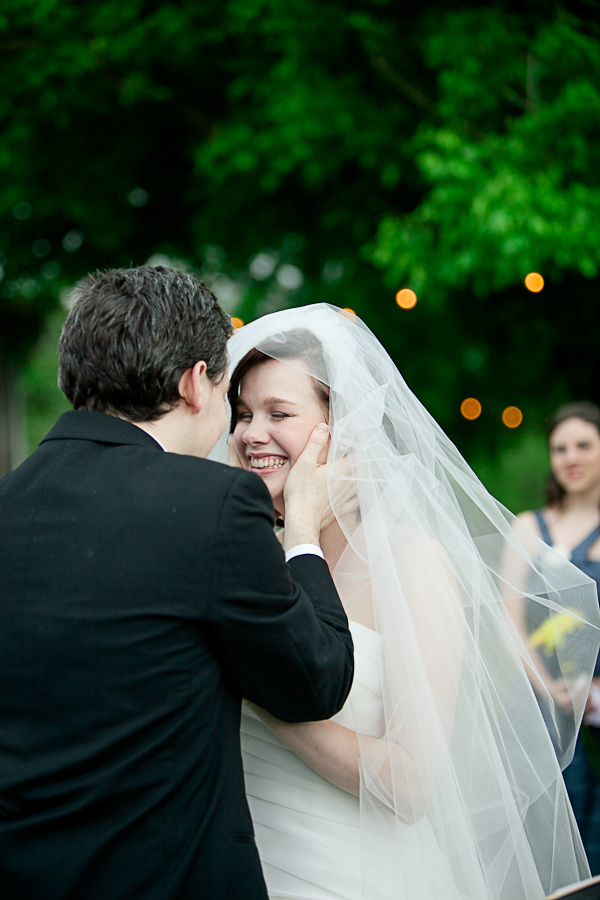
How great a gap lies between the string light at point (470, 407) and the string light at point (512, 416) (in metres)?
0.26

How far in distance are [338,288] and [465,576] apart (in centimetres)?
483

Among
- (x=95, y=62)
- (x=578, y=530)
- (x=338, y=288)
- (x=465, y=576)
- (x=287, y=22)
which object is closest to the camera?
(x=465, y=576)

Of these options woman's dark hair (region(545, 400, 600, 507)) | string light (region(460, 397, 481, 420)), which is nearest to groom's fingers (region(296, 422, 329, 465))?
woman's dark hair (region(545, 400, 600, 507))

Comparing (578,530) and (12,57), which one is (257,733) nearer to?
(578,530)

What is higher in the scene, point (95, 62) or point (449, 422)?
point (95, 62)

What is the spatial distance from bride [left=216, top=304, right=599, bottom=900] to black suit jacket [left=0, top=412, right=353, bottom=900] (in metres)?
0.44

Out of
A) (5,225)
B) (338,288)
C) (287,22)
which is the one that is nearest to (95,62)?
(287,22)

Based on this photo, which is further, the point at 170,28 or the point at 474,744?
the point at 170,28

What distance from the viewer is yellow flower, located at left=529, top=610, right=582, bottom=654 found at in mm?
2074

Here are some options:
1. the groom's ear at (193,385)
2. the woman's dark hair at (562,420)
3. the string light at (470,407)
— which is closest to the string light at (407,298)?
the woman's dark hair at (562,420)

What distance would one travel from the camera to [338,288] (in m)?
6.56

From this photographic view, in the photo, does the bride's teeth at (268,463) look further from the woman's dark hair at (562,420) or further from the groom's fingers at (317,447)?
the woman's dark hair at (562,420)

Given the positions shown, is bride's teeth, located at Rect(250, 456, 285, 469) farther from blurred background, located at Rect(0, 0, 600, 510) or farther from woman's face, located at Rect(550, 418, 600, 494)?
blurred background, located at Rect(0, 0, 600, 510)

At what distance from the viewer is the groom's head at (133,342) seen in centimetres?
153
